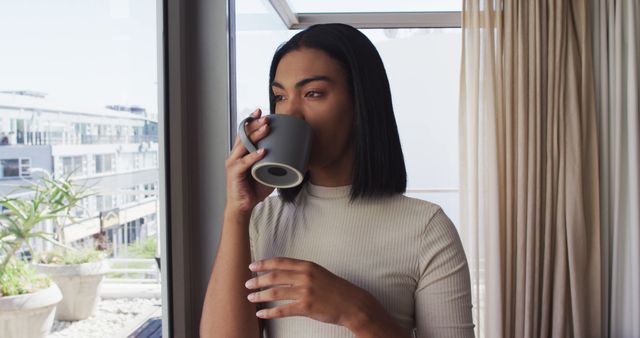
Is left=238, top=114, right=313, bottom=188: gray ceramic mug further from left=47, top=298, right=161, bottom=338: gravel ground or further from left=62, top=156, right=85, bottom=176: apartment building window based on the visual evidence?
left=47, top=298, right=161, bottom=338: gravel ground

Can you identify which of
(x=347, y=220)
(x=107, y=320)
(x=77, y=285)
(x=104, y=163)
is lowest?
(x=107, y=320)

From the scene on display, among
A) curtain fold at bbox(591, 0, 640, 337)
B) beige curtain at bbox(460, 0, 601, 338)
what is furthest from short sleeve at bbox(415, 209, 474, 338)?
curtain fold at bbox(591, 0, 640, 337)

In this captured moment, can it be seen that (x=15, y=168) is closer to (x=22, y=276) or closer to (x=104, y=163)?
(x=22, y=276)

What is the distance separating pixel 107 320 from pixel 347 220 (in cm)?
55

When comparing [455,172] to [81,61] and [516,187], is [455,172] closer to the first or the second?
[516,187]

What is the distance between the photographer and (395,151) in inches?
31.8

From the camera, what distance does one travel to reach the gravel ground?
2.67 ft

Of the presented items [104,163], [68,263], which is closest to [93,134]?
[104,163]

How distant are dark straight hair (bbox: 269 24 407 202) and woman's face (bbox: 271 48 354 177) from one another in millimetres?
15

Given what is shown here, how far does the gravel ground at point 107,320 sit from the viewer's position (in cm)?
81

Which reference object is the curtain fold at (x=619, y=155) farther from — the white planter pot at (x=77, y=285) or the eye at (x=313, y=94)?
the white planter pot at (x=77, y=285)

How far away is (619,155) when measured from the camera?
94.2 inches

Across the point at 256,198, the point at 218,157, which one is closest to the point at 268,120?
the point at 256,198

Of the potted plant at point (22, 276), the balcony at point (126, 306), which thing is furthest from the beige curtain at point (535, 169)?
the potted plant at point (22, 276)
